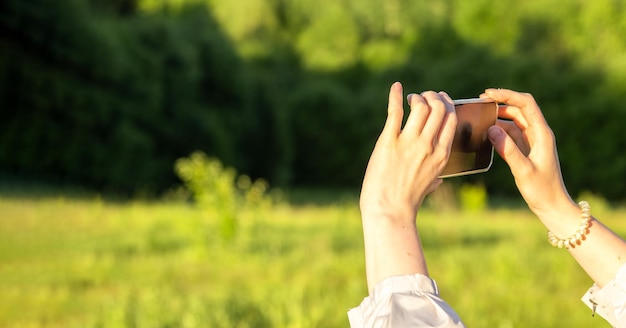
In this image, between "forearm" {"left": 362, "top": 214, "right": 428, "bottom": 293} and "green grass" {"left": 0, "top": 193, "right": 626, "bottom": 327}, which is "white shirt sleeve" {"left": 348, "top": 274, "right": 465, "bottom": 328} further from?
"green grass" {"left": 0, "top": 193, "right": 626, "bottom": 327}

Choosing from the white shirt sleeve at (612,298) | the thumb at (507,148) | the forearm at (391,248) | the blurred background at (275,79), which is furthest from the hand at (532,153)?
the blurred background at (275,79)

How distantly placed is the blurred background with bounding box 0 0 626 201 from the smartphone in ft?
43.5

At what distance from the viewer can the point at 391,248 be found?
37.9 inches

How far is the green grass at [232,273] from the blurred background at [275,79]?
565 cm

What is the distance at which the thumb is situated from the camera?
1146mm

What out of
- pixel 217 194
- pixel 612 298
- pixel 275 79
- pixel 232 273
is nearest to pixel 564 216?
pixel 612 298

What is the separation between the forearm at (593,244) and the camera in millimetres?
1244

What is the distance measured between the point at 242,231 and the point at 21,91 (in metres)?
8.14

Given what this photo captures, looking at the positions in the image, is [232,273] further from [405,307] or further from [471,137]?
[405,307]

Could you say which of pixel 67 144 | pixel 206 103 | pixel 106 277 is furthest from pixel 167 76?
pixel 106 277

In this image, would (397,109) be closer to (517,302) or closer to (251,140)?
(517,302)

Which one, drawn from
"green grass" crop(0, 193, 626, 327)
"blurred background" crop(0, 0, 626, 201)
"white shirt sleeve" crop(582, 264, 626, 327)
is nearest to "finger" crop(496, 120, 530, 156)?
"white shirt sleeve" crop(582, 264, 626, 327)

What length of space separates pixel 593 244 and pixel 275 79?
2151cm

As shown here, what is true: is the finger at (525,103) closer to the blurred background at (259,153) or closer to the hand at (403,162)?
the hand at (403,162)
